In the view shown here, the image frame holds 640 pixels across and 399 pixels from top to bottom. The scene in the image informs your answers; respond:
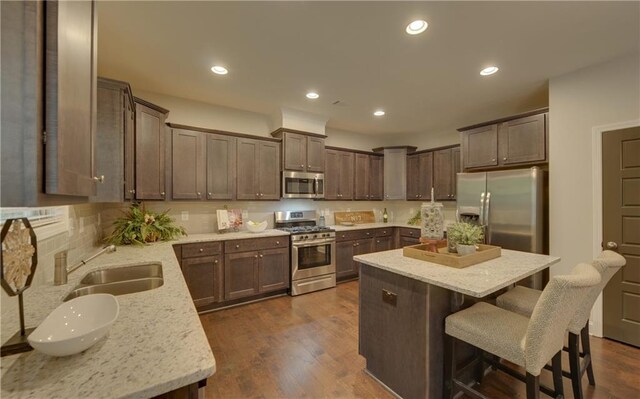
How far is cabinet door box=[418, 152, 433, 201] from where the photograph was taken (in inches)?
193

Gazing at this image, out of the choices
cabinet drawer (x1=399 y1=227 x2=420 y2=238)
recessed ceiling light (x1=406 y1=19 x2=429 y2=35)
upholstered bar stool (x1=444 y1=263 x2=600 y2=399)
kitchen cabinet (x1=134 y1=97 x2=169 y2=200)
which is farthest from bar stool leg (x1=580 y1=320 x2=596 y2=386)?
kitchen cabinet (x1=134 y1=97 x2=169 y2=200)

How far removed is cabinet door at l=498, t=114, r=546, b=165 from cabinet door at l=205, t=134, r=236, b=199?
369 centimetres

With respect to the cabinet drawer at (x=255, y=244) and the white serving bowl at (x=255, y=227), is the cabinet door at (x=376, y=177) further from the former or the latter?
the white serving bowl at (x=255, y=227)

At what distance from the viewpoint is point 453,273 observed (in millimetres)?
1651

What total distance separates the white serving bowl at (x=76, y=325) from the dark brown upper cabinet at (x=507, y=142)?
4.14 meters

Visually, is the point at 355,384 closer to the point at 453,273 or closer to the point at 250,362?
the point at 250,362

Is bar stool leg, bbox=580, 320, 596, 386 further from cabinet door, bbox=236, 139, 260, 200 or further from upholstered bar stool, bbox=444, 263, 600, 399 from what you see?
cabinet door, bbox=236, 139, 260, 200

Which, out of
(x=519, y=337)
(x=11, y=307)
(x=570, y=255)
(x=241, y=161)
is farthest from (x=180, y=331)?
(x=570, y=255)

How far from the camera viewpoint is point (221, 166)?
3617 millimetres

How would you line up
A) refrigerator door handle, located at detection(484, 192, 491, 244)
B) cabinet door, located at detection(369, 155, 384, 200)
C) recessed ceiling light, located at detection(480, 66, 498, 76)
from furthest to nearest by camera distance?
1. cabinet door, located at detection(369, 155, 384, 200)
2. refrigerator door handle, located at detection(484, 192, 491, 244)
3. recessed ceiling light, located at detection(480, 66, 498, 76)

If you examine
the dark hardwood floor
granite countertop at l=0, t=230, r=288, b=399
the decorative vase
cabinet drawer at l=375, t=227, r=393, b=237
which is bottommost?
the dark hardwood floor

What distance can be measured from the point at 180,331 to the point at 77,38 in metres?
1.10

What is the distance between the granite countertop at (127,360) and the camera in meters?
0.70

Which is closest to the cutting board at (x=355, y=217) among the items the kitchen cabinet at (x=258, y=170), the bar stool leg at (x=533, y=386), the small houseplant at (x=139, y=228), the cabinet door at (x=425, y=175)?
the cabinet door at (x=425, y=175)
